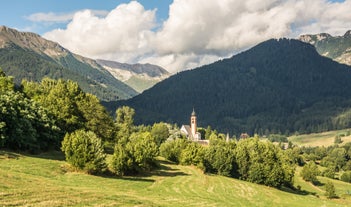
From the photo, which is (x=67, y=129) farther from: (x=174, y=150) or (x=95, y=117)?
(x=174, y=150)

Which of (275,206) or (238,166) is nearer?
(275,206)

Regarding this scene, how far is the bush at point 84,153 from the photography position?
54.7m

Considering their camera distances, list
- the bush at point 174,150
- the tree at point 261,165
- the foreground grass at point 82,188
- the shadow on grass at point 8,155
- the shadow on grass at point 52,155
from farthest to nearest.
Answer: the bush at point 174,150 → the tree at point 261,165 → the shadow on grass at point 52,155 → the shadow on grass at point 8,155 → the foreground grass at point 82,188

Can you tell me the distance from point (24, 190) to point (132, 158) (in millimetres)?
36934

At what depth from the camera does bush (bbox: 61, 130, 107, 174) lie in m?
54.7

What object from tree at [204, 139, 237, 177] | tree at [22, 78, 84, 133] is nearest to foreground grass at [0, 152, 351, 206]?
tree at [22, 78, 84, 133]

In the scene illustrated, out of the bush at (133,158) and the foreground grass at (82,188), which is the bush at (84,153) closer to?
the foreground grass at (82,188)

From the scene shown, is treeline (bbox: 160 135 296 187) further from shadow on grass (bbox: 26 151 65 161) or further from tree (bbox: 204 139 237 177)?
shadow on grass (bbox: 26 151 65 161)

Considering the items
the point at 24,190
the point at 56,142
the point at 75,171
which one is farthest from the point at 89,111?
the point at 24,190

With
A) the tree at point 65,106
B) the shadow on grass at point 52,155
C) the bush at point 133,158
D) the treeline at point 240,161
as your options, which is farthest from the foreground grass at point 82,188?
the treeline at point 240,161

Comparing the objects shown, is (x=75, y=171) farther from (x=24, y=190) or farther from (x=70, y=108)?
(x=70, y=108)

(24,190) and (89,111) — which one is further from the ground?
(89,111)

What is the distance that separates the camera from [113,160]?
61750 millimetres

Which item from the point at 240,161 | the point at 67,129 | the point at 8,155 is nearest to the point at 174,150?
the point at 240,161
